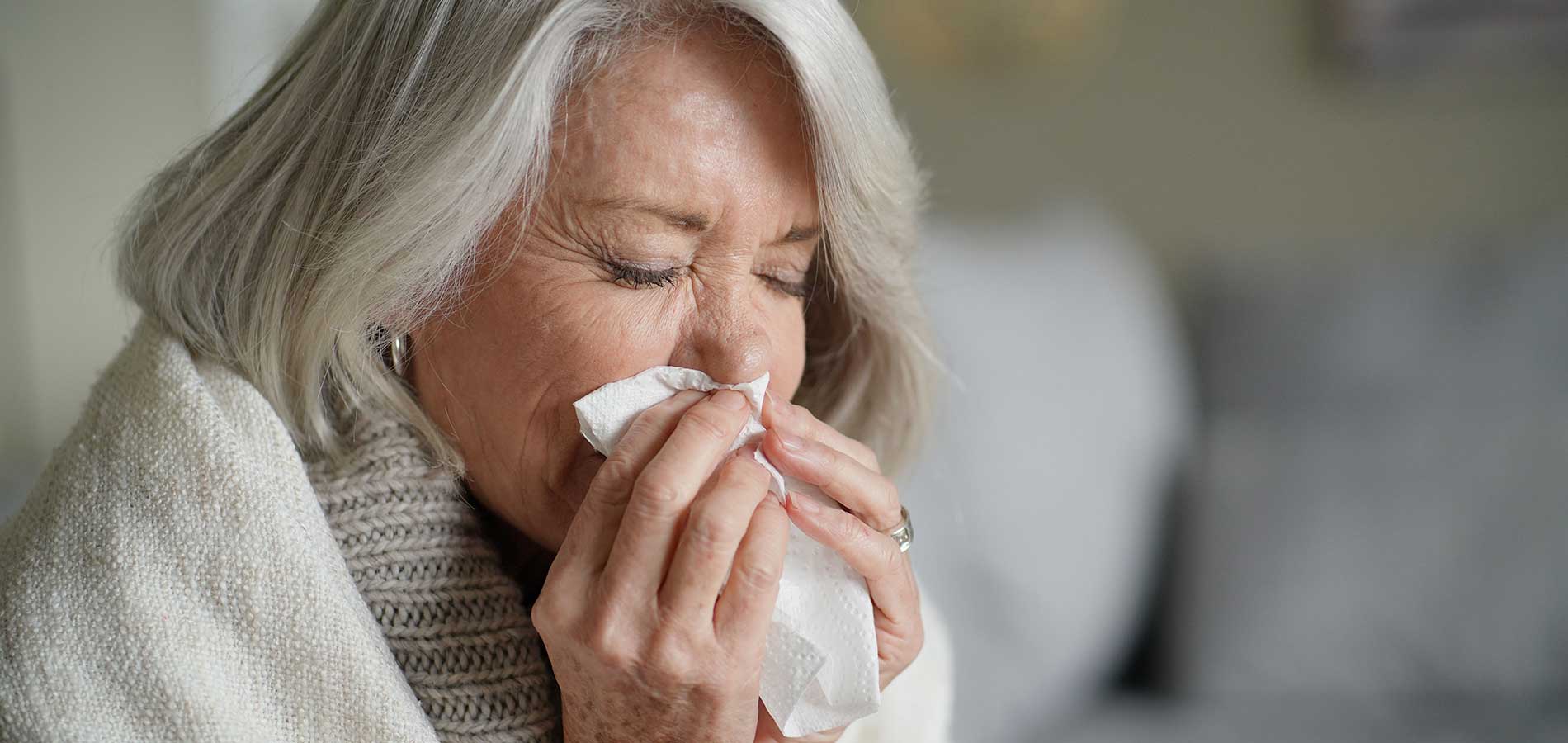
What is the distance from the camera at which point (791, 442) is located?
0.93 meters

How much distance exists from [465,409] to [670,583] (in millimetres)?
257

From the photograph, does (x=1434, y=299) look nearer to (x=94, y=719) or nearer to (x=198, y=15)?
(x=94, y=719)

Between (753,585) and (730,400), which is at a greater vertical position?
(730,400)

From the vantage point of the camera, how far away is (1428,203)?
256 centimetres

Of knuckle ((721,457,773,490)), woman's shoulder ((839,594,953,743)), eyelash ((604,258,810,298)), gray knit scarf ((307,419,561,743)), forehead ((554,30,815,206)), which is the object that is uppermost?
forehead ((554,30,815,206))

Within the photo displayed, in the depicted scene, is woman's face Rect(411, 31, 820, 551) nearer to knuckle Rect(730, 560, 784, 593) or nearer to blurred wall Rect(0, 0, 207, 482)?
knuckle Rect(730, 560, 784, 593)

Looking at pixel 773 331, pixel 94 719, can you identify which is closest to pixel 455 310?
pixel 773 331

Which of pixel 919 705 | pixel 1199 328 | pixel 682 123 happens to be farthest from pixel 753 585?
pixel 1199 328

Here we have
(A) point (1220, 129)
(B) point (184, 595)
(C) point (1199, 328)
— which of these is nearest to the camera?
(B) point (184, 595)

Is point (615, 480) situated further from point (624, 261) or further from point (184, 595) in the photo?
point (184, 595)

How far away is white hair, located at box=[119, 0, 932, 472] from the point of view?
2.93 ft

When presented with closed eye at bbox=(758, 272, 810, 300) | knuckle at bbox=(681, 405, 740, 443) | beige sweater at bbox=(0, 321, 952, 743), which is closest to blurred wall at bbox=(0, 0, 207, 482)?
beige sweater at bbox=(0, 321, 952, 743)

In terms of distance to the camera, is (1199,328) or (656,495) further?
(1199,328)

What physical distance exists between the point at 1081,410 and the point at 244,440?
1.53 metres
